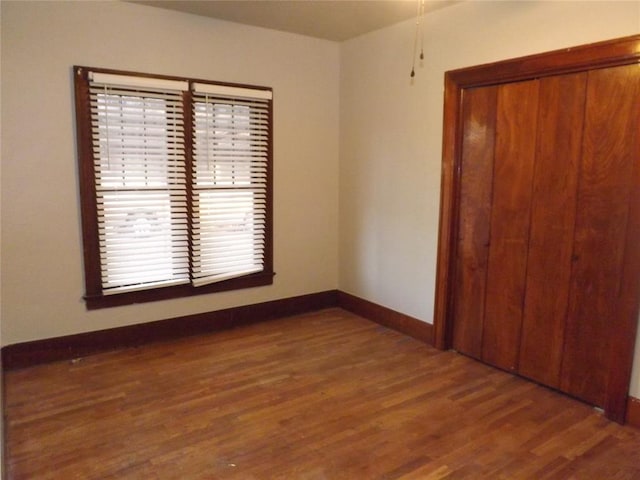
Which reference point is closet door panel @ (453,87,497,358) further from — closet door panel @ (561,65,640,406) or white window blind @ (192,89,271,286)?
white window blind @ (192,89,271,286)

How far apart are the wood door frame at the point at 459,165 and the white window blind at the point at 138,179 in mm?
2004

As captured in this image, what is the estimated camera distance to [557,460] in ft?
7.71

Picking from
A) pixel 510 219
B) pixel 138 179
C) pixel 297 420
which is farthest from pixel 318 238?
pixel 297 420

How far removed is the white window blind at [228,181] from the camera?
381 cm

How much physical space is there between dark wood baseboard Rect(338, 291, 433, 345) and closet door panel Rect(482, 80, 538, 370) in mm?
558

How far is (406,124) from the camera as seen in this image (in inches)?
152

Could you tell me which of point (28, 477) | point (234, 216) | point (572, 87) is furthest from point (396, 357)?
point (28, 477)

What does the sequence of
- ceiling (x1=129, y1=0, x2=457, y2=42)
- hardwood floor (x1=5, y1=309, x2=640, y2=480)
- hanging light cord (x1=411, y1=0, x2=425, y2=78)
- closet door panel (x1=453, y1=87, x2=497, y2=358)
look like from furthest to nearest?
hanging light cord (x1=411, y1=0, x2=425, y2=78) < ceiling (x1=129, y1=0, x2=457, y2=42) < closet door panel (x1=453, y1=87, x2=497, y2=358) < hardwood floor (x1=5, y1=309, x2=640, y2=480)

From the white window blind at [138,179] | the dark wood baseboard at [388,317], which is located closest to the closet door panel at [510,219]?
the dark wood baseboard at [388,317]

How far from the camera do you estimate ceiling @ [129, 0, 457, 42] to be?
134 inches

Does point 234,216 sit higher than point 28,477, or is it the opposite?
point 234,216

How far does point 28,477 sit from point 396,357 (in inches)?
93.2

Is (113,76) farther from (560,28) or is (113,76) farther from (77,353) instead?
(560,28)

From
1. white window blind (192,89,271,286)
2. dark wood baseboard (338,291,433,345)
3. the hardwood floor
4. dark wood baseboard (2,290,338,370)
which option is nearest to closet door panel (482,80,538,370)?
the hardwood floor
